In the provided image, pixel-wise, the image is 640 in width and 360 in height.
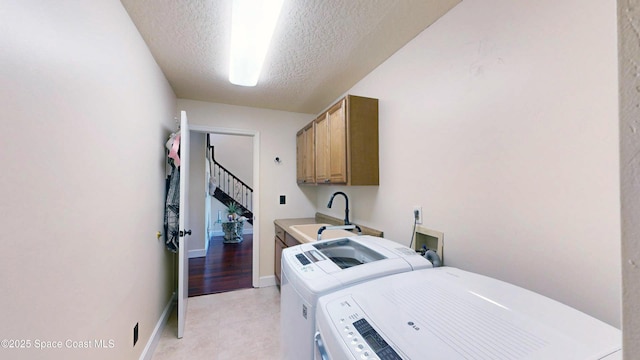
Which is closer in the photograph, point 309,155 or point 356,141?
point 356,141

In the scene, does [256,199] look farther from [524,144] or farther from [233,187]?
[233,187]

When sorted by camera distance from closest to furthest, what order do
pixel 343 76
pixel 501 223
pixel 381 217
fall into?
pixel 501 223, pixel 381 217, pixel 343 76

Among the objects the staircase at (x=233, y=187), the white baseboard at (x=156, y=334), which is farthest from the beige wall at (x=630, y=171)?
the staircase at (x=233, y=187)

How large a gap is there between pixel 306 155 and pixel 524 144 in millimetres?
2175

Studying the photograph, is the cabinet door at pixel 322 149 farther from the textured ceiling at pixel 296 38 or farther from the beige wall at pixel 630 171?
the beige wall at pixel 630 171

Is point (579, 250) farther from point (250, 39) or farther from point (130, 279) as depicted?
point (130, 279)

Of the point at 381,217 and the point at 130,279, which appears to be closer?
the point at 130,279

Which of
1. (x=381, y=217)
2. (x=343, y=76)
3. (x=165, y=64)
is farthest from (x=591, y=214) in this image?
(x=165, y=64)

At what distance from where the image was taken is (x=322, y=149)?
249 centimetres

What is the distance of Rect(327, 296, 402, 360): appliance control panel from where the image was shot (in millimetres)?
633

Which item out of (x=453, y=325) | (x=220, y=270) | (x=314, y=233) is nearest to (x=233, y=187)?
(x=220, y=270)

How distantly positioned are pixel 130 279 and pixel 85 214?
681 mm

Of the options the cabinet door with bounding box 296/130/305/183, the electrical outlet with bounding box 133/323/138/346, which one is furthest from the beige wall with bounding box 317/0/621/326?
the electrical outlet with bounding box 133/323/138/346

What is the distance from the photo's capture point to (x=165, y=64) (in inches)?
82.3
